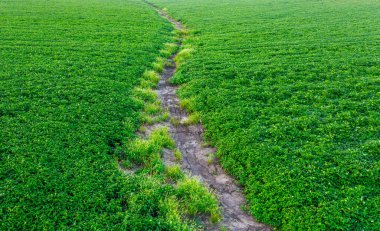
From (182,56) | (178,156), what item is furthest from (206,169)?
(182,56)

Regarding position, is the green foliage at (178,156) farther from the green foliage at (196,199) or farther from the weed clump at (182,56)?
the weed clump at (182,56)

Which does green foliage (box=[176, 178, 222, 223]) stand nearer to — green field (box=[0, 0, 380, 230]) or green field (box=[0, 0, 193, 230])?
green field (box=[0, 0, 380, 230])

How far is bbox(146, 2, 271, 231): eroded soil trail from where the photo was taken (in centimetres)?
941

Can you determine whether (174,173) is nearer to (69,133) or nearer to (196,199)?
(196,199)

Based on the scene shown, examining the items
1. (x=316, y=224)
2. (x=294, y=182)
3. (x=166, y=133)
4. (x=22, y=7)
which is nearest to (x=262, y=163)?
(x=294, y=182)

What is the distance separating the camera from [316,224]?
27.9ft

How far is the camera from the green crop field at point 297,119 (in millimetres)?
9250

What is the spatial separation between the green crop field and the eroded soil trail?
0.39 meters

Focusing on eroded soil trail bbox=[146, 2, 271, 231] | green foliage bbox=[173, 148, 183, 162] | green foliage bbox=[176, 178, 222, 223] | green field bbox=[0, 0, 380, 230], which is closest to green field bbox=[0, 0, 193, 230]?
green field bbox=[0, 0, 380, 230]

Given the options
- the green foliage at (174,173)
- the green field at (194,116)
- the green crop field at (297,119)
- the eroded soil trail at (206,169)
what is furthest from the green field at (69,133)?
the green crop field at (297,119)

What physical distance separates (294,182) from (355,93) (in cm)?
848

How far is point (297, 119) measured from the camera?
43.5ft

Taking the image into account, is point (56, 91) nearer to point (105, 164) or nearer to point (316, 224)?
point (105, 164)

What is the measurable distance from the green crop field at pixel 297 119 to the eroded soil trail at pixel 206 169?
392 millimetres
